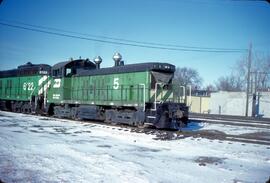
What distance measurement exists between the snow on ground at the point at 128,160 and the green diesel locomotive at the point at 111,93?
13.1 ft

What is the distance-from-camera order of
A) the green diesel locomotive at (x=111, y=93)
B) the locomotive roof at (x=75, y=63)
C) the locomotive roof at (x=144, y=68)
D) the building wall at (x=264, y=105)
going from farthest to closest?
the building wall at (x=264, y=105) < the locomotive roof at (x=75, y=63) < the locomotive roof at (x=144, y=68) < the green diesel locomotive at (x=111, y=93)

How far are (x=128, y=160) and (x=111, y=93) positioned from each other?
10916 millimetres

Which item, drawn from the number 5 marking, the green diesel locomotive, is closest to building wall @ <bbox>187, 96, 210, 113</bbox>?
the green diesel locomotive

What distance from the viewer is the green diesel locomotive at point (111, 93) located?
15805 millimetres

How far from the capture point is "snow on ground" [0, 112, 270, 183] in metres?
6.42

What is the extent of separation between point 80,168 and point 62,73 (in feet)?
52.6

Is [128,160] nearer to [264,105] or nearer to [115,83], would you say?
[115,83]

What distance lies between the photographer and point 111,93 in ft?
61.7

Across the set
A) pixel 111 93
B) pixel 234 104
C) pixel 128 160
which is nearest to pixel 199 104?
pixel 234 104

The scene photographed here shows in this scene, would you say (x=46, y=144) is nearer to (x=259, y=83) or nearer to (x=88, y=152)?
(x=88, y=152)

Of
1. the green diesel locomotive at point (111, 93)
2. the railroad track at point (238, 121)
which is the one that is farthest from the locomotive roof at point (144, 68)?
the railroad track at point (238, 121)

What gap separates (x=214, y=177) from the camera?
6.61 metres

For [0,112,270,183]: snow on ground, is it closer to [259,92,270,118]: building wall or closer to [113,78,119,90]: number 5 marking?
[113,78,119,90]: number 5 marking

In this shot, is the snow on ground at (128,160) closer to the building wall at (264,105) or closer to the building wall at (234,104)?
the building wall at (264,105)
